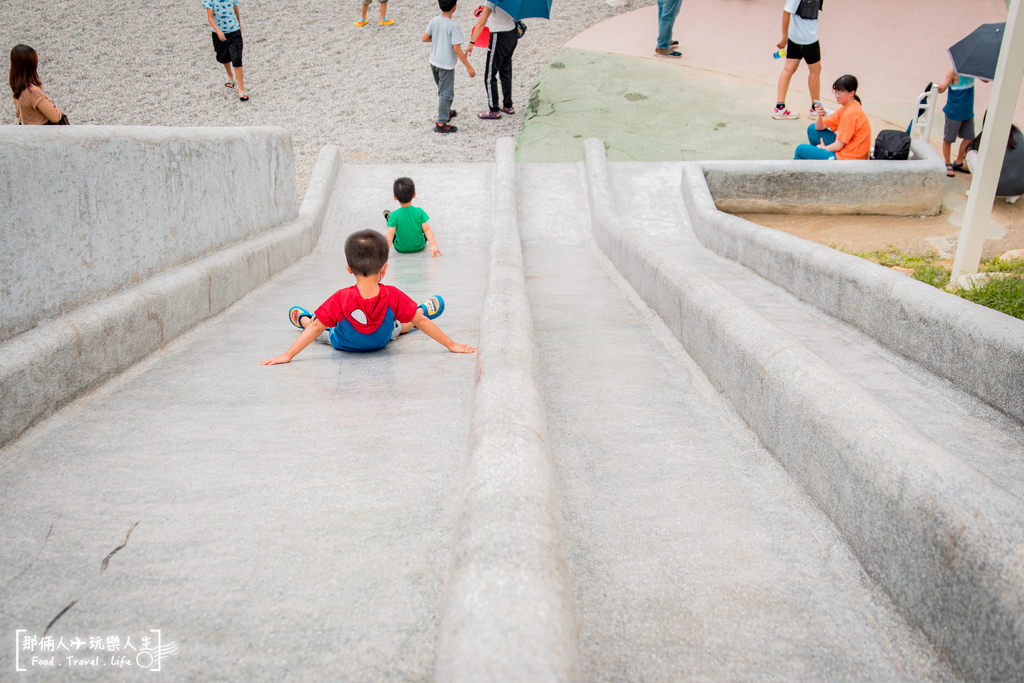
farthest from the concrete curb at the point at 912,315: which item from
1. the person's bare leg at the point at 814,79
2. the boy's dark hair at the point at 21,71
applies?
the boy's dark hair at the point at 21,71

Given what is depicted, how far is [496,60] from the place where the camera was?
35.6 ft

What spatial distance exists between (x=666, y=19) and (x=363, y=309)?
11.7 m

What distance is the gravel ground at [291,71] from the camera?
1109 centimetres

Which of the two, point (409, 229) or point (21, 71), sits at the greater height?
point (21, 71)

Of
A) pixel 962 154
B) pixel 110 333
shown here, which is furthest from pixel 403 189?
pixel 962 154

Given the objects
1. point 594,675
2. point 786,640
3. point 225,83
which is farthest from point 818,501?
point 225,83

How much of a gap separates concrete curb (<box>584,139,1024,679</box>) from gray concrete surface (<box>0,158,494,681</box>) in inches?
49.8

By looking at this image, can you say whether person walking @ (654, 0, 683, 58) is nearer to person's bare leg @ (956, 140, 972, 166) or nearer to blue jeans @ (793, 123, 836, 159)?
blue jeans @ (793, 123, 836, 159)

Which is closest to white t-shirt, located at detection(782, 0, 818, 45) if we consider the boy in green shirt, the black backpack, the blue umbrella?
the black backpack

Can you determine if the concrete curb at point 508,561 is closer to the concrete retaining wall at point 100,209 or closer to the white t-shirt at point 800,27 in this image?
the concrete retaining wall at point 100,209

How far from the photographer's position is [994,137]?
16.7 ft

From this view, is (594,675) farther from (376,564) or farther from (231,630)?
(231,630)

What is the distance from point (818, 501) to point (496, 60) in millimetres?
10018

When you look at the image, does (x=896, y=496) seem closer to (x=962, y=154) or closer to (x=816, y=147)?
(x=816, y=147)
